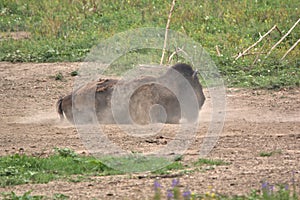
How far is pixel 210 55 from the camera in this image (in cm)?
1429

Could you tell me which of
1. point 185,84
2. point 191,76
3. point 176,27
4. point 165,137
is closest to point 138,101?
point 185,84

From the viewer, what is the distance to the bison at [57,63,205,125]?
10383 mm

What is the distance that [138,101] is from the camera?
10391 millimetres

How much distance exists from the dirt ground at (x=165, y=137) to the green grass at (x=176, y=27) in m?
0.65

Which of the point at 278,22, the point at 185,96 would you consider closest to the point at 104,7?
the point at 278,22

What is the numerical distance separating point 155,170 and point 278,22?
930 centimetres

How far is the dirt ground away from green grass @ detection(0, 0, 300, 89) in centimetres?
65

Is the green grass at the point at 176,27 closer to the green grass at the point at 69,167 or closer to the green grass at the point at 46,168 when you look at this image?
the green grass at the point at 69,167

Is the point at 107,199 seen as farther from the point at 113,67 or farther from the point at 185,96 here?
the point at 113,67

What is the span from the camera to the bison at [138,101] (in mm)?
10383

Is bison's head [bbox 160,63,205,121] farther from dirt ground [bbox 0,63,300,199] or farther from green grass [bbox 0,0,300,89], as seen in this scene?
green grass [bbox 0,0,300,89]

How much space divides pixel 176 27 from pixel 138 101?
6.22 metres

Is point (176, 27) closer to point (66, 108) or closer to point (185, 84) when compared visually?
point (185, 84)

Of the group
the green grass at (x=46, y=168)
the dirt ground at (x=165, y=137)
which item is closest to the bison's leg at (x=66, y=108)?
the dirt ground at (x=165, y=137)
